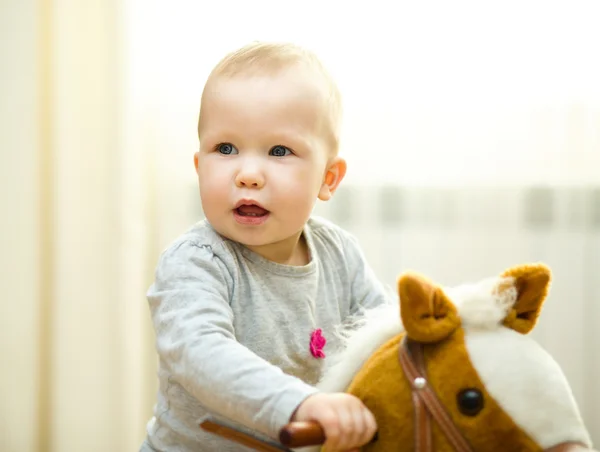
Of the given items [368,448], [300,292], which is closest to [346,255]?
[300,292]

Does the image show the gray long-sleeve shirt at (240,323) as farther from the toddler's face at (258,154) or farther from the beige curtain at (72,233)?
the beige curtain at (72,233)

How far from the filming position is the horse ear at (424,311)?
0.62m

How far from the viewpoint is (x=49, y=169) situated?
62.7 inches

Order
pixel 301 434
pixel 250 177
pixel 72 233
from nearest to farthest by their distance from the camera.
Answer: pixel 301 434, pixel 250 177, pixel 72 233

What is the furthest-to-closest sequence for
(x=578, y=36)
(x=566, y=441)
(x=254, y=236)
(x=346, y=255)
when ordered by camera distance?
(x=578, y=36) < (x=346, y=255) < (x=254, y=236) < (x=566, y=441)

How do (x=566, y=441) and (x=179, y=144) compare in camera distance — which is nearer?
(x=566, y=441)

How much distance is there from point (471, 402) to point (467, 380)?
18mm

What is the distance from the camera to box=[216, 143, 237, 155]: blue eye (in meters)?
0.88

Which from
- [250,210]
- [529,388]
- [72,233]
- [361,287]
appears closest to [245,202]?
[250,210]

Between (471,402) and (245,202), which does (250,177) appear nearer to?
(245,202)

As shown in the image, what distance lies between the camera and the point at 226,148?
0.88 metres

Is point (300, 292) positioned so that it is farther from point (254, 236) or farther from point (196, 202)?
point (196, 202)

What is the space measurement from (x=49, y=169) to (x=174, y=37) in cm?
38

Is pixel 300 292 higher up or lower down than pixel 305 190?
lower down
